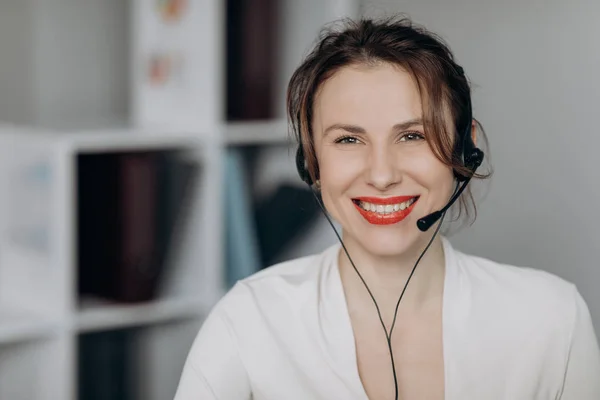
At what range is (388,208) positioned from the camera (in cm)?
140

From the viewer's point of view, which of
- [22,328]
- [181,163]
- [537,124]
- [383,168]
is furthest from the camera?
[181,163]

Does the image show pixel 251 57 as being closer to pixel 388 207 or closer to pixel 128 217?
pixel 128 217

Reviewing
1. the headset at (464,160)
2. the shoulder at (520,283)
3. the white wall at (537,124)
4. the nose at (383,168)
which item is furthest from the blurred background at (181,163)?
the nose at (383,168)

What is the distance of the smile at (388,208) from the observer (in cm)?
139

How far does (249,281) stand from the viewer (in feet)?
5.09

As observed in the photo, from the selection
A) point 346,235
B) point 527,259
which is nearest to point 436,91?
point 346,235

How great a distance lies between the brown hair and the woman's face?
0.05 feet

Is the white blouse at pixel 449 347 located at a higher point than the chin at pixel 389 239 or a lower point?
lower

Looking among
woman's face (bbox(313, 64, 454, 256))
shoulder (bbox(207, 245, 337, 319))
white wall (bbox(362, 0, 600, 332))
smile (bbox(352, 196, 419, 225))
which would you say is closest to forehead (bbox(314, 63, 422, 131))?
woman's face (bbox(313, 64, 454, 256))

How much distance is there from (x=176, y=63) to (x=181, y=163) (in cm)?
27

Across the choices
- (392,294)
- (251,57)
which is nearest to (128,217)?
(251,57)

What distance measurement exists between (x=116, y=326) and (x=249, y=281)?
939 mm

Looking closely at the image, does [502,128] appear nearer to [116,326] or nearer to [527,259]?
[527,259]

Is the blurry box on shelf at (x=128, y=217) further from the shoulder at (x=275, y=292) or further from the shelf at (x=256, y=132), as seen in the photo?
the shoulder at (x=275, y=292)
